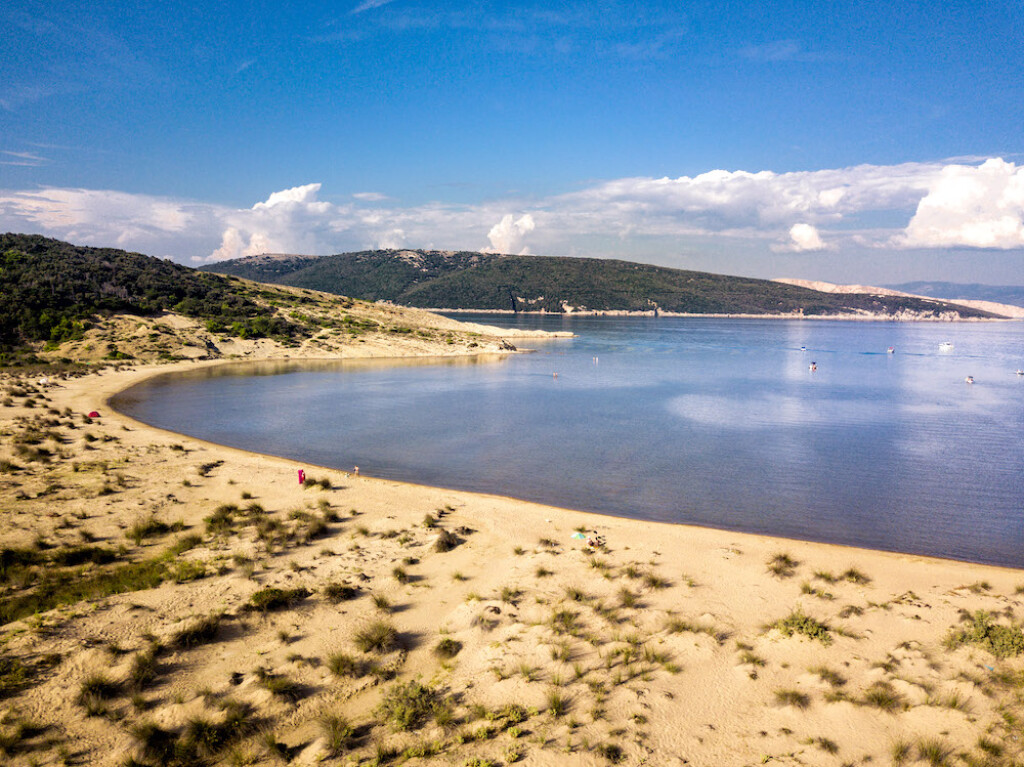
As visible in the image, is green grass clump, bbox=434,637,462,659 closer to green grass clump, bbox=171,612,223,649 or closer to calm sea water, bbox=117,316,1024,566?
green grass clump, bbox=171,612,223,649

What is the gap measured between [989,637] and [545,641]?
7.99m

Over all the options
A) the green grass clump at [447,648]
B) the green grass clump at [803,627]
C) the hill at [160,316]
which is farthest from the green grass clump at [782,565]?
the hill at [160,316]

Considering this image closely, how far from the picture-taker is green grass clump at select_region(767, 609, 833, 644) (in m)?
10.4

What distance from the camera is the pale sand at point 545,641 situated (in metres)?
7.92

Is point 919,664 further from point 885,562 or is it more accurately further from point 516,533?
point 516,533

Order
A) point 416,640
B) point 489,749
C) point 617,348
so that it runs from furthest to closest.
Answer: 1. point 617,348
2. point 416,640
3. point 489,749

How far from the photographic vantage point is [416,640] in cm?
1048

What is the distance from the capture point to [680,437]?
100 feet

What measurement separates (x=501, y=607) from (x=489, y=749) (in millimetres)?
3903

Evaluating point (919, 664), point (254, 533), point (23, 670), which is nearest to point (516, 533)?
point (254, 533)

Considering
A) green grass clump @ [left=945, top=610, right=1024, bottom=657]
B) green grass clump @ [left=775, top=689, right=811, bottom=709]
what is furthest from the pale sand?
green grass clump @ [left=945, top=610, right=1024, bottom=657]

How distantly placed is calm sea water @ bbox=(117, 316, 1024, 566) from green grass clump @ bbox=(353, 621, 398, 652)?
33.7ft

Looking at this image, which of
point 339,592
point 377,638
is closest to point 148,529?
point 339,592

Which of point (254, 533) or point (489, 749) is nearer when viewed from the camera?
point (489, 749)
